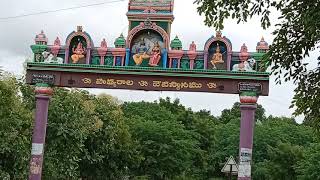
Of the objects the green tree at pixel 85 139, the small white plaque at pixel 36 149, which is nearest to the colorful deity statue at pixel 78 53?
the small white plaque at pixel 36 149

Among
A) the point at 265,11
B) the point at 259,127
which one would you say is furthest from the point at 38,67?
the point at 259,127

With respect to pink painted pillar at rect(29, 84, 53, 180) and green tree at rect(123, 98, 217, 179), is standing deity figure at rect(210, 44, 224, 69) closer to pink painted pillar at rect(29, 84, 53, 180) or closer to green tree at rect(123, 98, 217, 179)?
pink painted pillar at rect(29, 84, 53, 180)

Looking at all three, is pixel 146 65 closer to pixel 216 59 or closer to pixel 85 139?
pixel 216 59

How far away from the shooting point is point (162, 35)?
1809 cm

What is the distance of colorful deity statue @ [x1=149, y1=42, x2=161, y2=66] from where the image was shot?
1792cm

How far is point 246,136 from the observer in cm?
1684

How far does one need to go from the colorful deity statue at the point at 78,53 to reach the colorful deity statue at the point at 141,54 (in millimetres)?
1651

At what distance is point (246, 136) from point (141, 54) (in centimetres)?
399

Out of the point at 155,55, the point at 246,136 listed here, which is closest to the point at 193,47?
the point at 155,55

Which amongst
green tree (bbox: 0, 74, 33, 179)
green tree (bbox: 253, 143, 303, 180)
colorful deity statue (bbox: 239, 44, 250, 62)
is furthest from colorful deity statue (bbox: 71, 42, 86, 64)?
green tree (bbox: 253, 143, 303, 180)

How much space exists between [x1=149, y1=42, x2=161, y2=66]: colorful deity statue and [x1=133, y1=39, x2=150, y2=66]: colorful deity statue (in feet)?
0.50

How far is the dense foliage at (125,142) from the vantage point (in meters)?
18.2

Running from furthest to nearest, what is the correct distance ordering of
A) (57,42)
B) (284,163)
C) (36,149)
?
(284,163) → (57,42) → (36,149)

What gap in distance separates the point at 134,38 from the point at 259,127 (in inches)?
993
